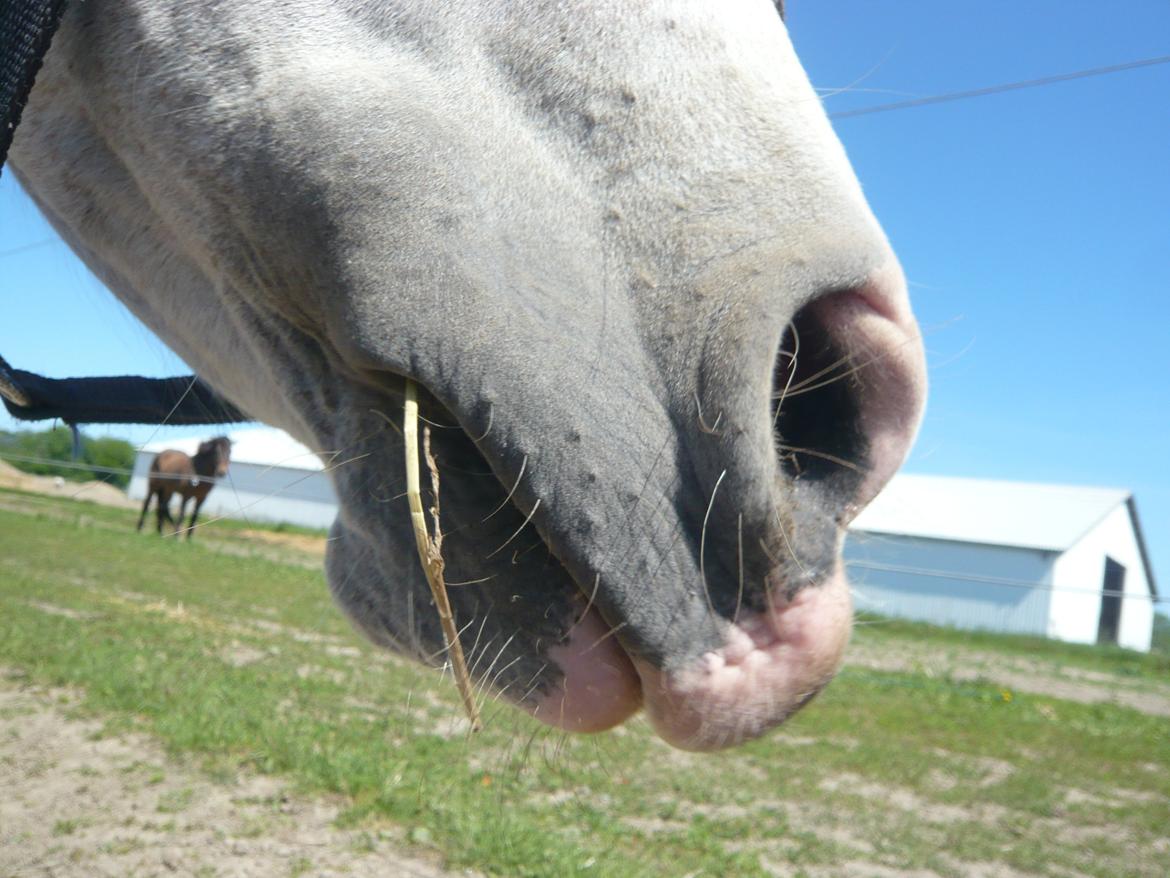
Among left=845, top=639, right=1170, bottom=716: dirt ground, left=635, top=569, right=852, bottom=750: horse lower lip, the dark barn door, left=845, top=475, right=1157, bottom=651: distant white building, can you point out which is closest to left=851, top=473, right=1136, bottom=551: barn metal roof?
left=845, top=475, right=1157, bottom=651: distant white building

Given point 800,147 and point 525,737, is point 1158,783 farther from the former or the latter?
point 800,147

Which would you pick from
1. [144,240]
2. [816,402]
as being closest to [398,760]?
[144,240]

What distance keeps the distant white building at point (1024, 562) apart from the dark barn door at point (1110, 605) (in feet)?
0.11

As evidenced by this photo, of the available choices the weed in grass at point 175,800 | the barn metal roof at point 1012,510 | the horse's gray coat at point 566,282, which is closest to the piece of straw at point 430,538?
the horse's gray coat at point 566,282

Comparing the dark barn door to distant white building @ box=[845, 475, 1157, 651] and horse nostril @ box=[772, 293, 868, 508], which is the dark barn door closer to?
distant white building @ box=[845, 475, 1157, 651]

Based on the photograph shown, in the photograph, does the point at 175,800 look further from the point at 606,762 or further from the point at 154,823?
the point at 606,762

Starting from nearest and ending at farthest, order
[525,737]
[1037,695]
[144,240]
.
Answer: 1. [144,240]
2. [525,737]
3. [1037,695]

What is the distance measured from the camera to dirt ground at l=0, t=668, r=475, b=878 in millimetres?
2814

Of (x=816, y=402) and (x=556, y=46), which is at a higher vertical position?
(x=556, y=46)

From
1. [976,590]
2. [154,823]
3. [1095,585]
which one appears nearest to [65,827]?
[154,823]

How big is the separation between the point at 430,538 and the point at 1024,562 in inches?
1205

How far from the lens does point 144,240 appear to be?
1382 millimetres

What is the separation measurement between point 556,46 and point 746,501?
0.59 m

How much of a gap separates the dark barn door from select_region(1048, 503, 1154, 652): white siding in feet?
0.64
